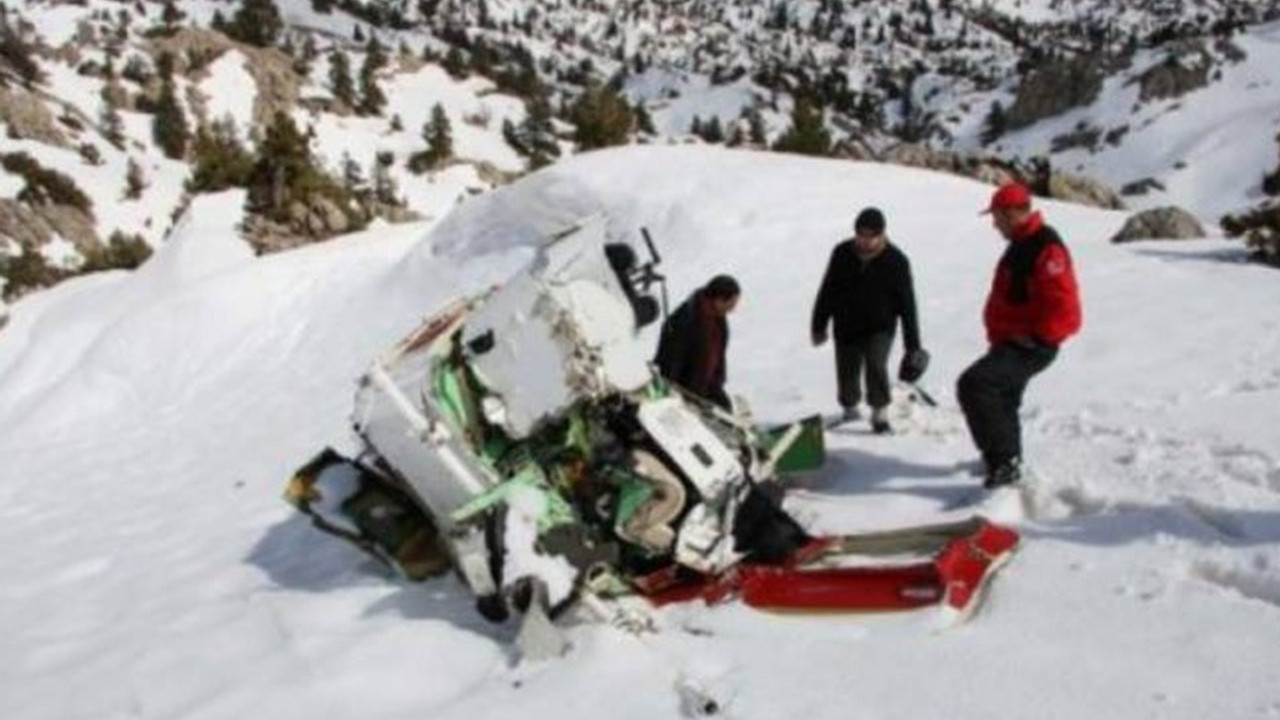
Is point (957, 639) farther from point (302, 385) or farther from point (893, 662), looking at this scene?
point (302, 385)

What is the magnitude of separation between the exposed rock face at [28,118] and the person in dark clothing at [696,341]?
250 ft

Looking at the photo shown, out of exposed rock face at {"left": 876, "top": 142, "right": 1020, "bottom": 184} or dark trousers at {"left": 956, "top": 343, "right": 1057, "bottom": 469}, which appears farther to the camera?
exposed rock face at {"left": 876, "top": 142, "right": 1020, "bottom": 184}

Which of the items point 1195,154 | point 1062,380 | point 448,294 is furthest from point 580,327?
point 1195,154

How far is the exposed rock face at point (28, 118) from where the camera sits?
245 feet

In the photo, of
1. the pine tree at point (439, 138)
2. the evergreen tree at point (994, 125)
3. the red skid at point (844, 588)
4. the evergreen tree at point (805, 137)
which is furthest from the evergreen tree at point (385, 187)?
the evergreen tree at point (994, 125)

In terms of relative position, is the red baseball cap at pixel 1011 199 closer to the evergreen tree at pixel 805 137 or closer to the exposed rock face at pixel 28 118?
the evergreen tree at pixel 805 137

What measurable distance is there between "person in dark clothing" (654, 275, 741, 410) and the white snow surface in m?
1.07

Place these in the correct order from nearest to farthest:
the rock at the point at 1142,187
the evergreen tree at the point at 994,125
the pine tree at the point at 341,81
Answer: the pine tree at the point at 341,81 < the rock at the point at 1142,187 < the evergreen tree at the point at 994,125

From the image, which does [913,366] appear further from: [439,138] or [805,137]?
[439,138]

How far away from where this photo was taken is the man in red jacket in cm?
733

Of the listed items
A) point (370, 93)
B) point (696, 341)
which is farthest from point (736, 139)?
point (696, 341)

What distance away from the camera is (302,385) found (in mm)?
17188

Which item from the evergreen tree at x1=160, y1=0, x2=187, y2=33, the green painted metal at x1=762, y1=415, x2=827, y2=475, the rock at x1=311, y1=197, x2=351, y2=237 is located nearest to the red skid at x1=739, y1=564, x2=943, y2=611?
the green painted metal at x1=762, y1=415, x2=827, y2=475

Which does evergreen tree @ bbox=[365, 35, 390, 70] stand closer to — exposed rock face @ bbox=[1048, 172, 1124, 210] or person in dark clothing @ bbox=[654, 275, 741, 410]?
exposed rock face @ bbox=[1048, 172, 1124, 210]
